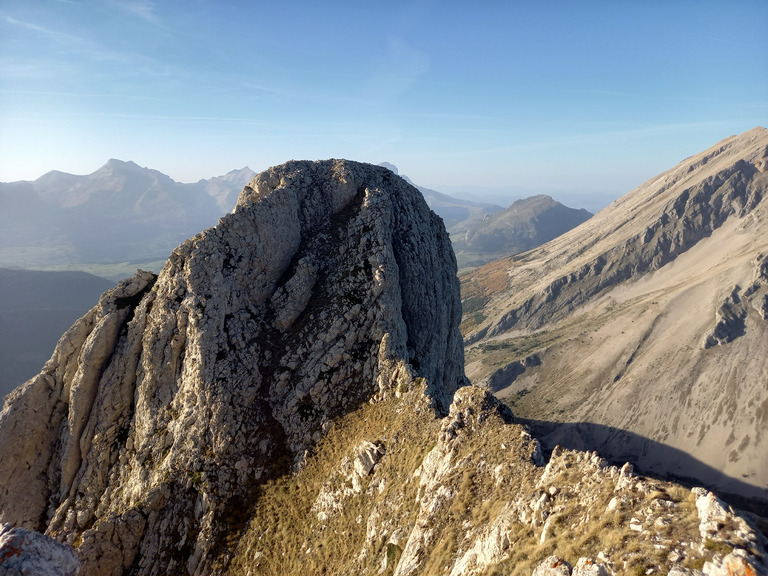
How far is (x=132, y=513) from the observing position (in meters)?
32.3

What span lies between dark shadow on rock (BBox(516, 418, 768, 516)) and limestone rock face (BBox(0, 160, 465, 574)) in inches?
3207

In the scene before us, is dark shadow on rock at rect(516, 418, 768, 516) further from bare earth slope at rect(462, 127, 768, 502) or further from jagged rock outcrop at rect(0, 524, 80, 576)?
jagged rock outcrop at rect(0, 524, 80, 576)

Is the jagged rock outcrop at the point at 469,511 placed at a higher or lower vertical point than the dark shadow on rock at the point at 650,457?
higher

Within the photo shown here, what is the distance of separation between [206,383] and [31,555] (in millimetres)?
17902

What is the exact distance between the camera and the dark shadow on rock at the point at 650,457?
98875mm

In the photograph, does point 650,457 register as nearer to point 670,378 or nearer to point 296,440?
point 670,378

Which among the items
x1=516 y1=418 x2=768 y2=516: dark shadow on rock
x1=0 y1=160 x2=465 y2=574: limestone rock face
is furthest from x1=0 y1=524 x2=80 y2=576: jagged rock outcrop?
x1=516 y1=418 x2=768 y2=516: dark shadow on rock

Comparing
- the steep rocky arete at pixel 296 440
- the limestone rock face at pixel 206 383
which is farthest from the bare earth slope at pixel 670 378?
the limestone rock face at pixel 206 383

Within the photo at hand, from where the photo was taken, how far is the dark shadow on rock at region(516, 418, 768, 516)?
98875mm

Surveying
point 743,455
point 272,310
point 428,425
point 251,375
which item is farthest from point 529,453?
point 743,455

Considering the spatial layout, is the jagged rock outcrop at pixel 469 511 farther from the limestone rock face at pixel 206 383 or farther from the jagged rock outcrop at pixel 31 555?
the jagged rock outcrop at pixel 31 555

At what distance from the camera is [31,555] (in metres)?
18.8

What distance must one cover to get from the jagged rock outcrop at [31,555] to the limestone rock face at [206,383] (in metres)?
12.8

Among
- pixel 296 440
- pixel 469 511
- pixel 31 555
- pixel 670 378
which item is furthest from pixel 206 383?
pixel 670 378
